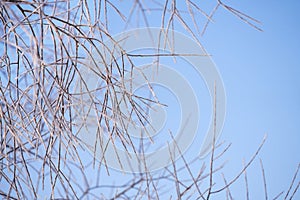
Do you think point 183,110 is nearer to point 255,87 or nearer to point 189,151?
point 189,151

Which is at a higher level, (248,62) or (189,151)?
(248,62)

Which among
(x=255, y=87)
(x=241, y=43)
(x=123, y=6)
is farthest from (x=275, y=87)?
(x=123, y=6)

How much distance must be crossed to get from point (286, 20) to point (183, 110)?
73 centimetres

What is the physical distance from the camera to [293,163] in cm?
259

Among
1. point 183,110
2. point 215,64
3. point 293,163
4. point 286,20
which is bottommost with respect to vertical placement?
point 293,163

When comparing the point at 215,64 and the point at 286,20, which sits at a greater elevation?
the point at 286,20

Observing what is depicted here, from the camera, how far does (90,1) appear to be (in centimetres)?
269

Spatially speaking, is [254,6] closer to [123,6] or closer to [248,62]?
[248,62]

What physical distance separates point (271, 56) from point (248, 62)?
0.41ft

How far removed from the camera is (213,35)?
2.62m

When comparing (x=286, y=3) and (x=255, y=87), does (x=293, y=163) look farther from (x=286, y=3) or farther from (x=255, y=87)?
(x=286, y=3)

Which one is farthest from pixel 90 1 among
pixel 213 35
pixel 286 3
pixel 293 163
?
pixel 293 163

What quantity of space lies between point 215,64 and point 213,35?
15cm

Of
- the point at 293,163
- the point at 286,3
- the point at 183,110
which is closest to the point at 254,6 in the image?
the point at 286,3
